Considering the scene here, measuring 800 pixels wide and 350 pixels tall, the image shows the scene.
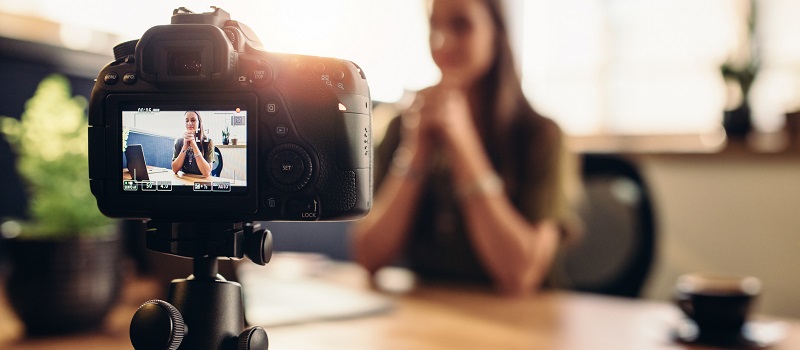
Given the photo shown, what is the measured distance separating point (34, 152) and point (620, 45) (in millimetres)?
2300

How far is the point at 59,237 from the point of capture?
2.75 feet

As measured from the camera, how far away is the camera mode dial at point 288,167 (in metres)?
0.50

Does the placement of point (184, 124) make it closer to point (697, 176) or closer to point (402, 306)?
point (402, 306)

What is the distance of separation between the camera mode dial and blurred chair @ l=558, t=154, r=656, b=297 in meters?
1.19

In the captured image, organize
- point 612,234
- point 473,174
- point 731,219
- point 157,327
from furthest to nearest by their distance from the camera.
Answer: point 731,219
point 612,234
point 473,174
point 157,327

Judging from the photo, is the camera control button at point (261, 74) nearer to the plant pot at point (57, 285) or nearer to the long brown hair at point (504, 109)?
the plant pot at point (57, 285)

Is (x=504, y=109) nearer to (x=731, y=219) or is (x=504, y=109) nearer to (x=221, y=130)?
(x=731, y=219)

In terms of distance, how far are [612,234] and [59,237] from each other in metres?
1.19

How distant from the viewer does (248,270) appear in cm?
123

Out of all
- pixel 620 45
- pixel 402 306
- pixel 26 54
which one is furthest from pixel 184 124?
pixel 620 45

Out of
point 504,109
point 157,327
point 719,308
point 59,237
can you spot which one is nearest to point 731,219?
point 504,109

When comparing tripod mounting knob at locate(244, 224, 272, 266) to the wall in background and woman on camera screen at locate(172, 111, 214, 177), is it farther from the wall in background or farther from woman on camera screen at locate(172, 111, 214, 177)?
the wall in background

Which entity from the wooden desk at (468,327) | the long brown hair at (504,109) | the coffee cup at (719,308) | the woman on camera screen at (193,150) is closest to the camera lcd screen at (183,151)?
the woman on camera screen at (193,150)

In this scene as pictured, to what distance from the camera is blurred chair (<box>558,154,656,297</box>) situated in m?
1.53
